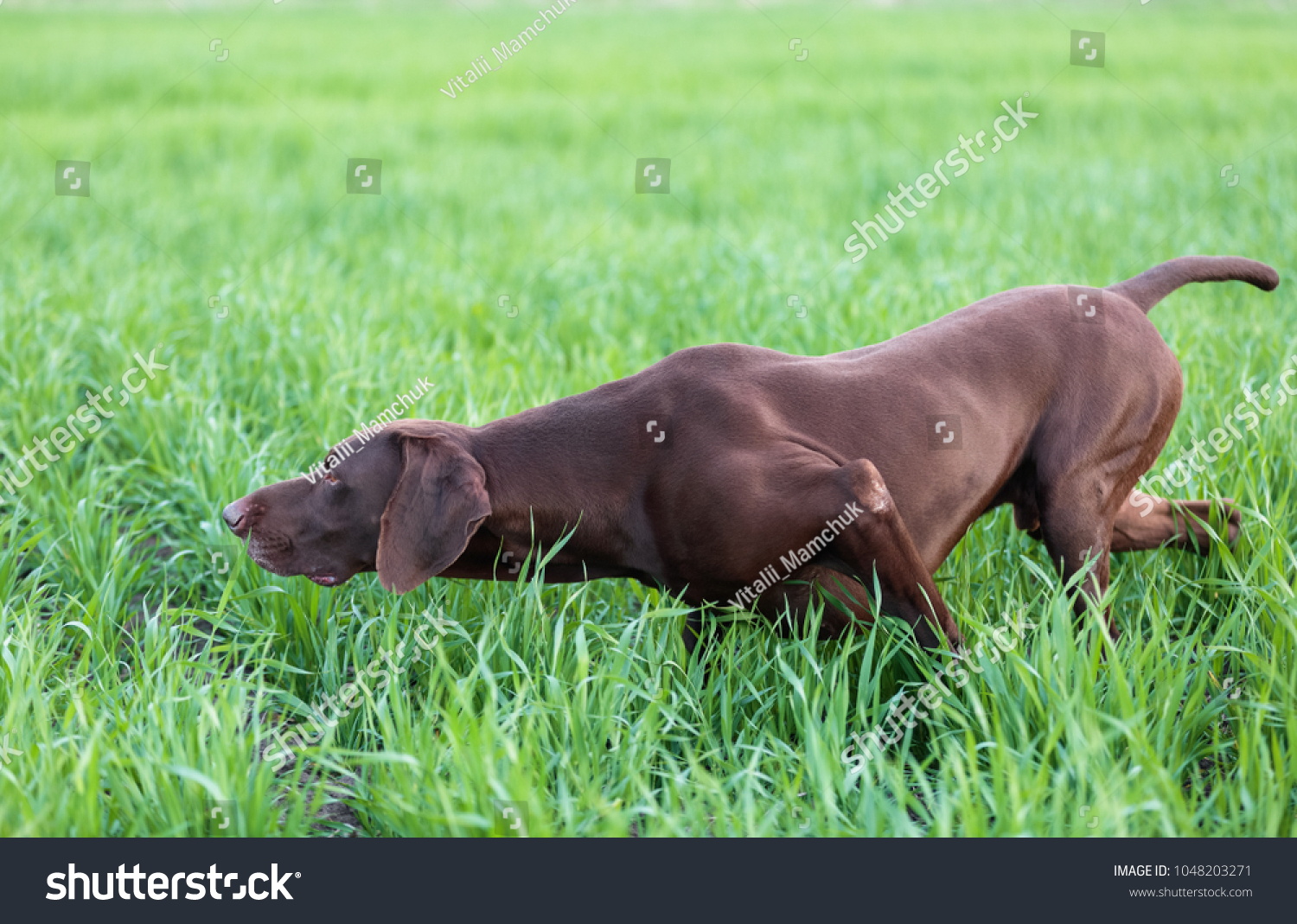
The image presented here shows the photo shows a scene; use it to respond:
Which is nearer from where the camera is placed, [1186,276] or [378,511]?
[378,511]

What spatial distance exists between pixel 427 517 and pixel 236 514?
0.52 m

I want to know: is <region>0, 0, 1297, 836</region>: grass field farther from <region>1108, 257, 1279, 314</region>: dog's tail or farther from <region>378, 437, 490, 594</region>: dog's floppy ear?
<region>1108, 257, 1279, 314</region>: dog's tail

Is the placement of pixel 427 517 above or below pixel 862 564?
above

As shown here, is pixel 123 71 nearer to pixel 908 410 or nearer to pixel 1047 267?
pixel 1047 267


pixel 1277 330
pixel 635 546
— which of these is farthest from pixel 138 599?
pixel 1277 330

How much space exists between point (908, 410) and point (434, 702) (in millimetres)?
1351

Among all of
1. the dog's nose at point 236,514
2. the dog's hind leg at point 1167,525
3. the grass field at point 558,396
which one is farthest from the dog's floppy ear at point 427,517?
the dog's hind leg at point 1167,525

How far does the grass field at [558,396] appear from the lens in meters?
2.19

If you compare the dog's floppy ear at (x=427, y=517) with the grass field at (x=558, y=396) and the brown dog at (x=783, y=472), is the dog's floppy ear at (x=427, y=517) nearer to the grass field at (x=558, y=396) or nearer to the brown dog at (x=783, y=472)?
the brown dog at (x=783, y=472)

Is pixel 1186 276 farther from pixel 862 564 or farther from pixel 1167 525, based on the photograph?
pixel 862 564

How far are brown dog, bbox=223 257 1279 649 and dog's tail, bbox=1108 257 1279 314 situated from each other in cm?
14

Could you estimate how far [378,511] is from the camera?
2.66m

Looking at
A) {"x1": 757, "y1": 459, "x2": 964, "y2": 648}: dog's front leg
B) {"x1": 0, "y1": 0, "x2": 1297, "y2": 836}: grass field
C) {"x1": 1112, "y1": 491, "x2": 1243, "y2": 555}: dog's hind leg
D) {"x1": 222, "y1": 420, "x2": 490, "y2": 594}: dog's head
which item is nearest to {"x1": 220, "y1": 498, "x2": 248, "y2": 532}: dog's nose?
{"x1": 222, "y1": 420, "x2": 490, "y2": 594}: dog's head

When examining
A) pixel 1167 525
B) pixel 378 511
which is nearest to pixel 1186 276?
pixel 1167 525
